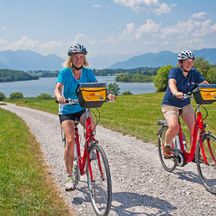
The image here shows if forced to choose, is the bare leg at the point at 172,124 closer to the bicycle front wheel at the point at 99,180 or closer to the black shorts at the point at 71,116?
the black shorts at the point at 71,116

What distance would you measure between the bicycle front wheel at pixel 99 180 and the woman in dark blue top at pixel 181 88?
2.07 m

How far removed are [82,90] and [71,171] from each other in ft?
5.93

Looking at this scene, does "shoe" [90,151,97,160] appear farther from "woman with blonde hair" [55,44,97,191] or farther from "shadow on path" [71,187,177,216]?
"shadow on path" [71,187,177,216]

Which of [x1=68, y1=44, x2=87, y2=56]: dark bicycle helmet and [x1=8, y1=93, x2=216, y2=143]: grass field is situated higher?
[x1=68, y1=44, x2=87, y2=56]: dark bicycle helmet

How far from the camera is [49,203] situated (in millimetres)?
6152

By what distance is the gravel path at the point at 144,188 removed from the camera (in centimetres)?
599

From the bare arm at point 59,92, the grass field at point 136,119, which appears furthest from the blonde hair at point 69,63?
the grass field at point 136,119

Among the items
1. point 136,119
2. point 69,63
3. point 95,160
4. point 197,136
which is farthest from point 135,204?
point 136,119

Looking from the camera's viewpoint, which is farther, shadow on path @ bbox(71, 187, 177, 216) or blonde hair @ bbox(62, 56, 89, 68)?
blonde hair @ bbox(62, 56, 89, 68)

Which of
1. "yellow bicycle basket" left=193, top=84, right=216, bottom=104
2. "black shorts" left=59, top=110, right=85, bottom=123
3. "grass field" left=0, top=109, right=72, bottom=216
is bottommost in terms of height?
"grass field" left=0, top=109, right=72, bottom=216

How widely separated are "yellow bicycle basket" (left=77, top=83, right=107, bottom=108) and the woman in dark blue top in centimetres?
179

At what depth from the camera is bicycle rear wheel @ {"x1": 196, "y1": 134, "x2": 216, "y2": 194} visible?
6.66 meters

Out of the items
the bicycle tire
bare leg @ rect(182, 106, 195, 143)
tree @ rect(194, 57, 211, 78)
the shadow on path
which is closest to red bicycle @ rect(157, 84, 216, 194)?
bare leg @ rect(182, 106, 195, 143)

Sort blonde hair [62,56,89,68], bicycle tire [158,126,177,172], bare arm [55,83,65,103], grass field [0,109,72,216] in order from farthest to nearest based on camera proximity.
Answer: bicycle tire [158,126,177,172], blonde hair [62,56,89,68], bare arm [55,83,65,103], grass field [0,109,72,216]
